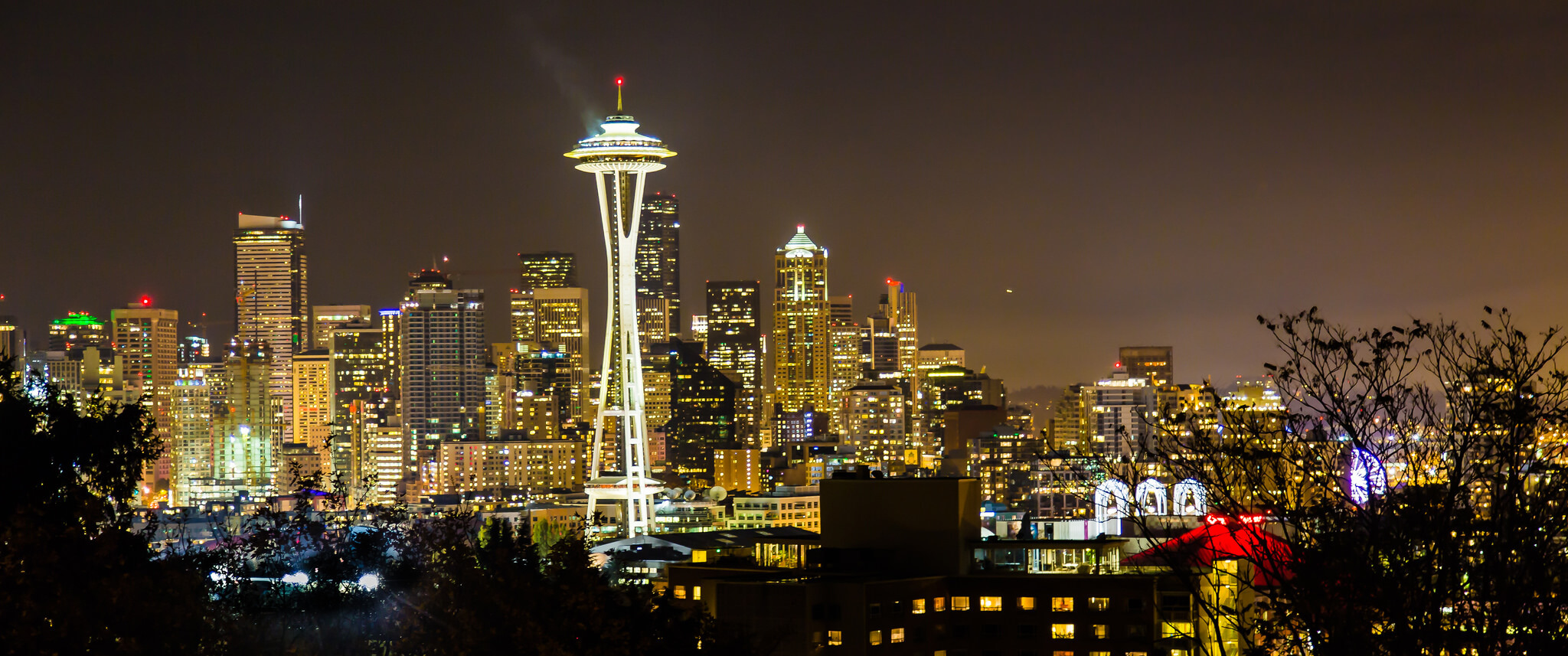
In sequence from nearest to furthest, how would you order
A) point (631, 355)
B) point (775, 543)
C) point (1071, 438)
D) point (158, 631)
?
point (158, 631) < point (775, 543) < point (631, 355) < point (1071, 438)

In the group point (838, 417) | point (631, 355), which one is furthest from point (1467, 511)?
point (838, 417)

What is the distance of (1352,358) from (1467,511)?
141 cm

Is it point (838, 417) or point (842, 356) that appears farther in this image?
point (842, 356)

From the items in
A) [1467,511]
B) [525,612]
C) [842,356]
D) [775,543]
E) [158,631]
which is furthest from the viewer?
[842,356]

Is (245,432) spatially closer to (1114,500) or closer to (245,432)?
(245,432)

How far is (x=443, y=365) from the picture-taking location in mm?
184750

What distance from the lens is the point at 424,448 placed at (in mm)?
173750

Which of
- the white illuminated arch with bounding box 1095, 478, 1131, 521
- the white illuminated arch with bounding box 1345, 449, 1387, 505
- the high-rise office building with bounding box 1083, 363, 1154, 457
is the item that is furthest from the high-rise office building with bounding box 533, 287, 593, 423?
the white illuminated arch with bounding box 1345, 449, 1387, 505

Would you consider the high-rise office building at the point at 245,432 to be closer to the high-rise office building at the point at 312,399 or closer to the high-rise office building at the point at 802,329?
the high-rise office building at the point at 312,399

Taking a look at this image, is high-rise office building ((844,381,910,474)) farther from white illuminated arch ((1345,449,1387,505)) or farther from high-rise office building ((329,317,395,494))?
white illuminated arch ((1345,449,1387,505))

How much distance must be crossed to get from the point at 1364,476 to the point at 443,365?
6908 inches

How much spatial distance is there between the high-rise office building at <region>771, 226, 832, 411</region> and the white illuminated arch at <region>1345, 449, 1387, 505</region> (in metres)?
161

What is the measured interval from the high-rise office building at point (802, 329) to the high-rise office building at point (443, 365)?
28294mm

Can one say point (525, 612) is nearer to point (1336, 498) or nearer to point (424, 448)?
point (1336, 498)
